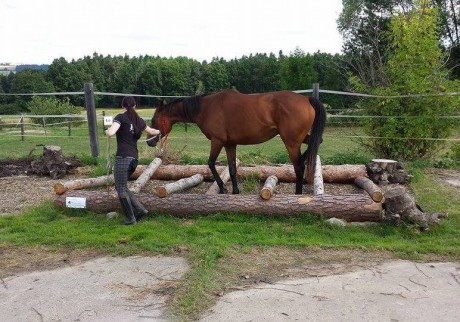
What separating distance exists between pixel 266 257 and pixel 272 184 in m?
2.03

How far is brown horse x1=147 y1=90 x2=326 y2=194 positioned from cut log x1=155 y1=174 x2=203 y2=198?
0.60m

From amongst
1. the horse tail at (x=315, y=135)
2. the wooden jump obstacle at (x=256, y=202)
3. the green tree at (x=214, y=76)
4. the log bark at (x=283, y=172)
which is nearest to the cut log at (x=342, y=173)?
the log bark at (x=283, y=172)

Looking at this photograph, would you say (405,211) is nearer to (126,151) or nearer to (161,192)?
(161,192)

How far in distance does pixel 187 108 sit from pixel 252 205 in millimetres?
1827

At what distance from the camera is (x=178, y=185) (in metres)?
6.44

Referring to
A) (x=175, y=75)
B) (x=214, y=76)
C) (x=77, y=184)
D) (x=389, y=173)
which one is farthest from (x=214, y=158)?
(x=214, y=76)

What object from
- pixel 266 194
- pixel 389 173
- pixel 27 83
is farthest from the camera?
pixel 27 83

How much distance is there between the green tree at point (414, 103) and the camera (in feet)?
28.5

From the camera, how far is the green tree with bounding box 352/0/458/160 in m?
8.70

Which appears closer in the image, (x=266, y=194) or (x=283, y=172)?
(x=266, y=194)

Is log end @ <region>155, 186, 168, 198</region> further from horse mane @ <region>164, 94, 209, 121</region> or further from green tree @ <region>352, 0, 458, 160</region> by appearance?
green tree @ <region>352, 0, 458, 160</region>

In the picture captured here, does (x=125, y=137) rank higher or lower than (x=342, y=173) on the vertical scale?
higher

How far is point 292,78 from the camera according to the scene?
3731 cm

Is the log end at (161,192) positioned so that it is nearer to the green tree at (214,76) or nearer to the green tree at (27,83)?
the green tree at (27,83)
